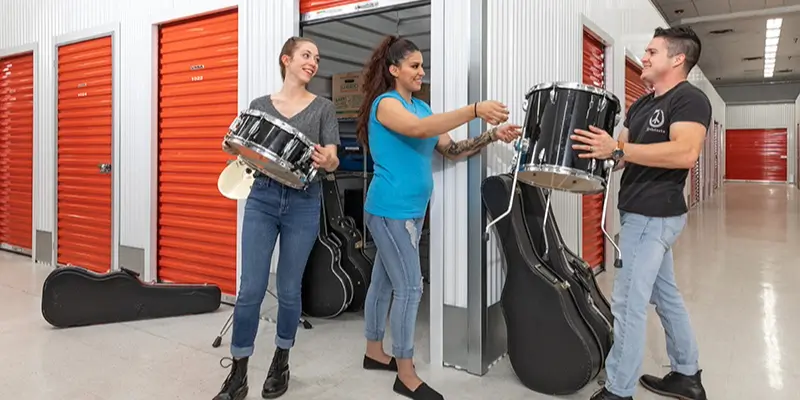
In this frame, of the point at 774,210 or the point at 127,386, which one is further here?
the point at 774,210

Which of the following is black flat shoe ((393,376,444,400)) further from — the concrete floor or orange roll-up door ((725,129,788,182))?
orange roll-up door ((725,129,788,182))

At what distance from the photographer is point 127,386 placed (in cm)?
266

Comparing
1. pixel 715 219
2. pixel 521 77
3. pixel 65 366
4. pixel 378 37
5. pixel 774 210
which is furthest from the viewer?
pixel 774 210

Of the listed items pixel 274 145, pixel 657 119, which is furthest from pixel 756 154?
pixel 274 145

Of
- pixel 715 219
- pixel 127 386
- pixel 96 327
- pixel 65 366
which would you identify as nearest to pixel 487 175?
pixel 127 386

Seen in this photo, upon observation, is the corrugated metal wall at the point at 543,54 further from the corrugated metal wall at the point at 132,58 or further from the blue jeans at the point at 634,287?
the corrugated metal wall at the point at 132,58

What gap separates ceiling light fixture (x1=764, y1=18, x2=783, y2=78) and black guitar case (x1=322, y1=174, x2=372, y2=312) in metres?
13.2

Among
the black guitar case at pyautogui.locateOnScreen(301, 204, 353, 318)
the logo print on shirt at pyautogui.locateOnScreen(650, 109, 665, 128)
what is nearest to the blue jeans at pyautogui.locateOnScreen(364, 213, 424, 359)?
the logo print on shirt at pyautogui.locateOnScreen(650, 109, 665, 128)

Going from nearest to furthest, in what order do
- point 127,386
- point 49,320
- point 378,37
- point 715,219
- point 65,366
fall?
point 127,386, point 65,366, point 49,320, point 378,37, point 715,219

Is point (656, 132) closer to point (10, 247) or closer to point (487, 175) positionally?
point (487, 175)

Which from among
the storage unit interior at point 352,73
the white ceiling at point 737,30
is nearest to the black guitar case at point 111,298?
the storage unit interior at point 352,73

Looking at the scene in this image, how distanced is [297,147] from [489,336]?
142 centimetres

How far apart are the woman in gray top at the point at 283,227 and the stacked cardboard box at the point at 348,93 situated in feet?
6.78

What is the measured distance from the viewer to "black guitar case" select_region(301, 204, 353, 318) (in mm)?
3717
